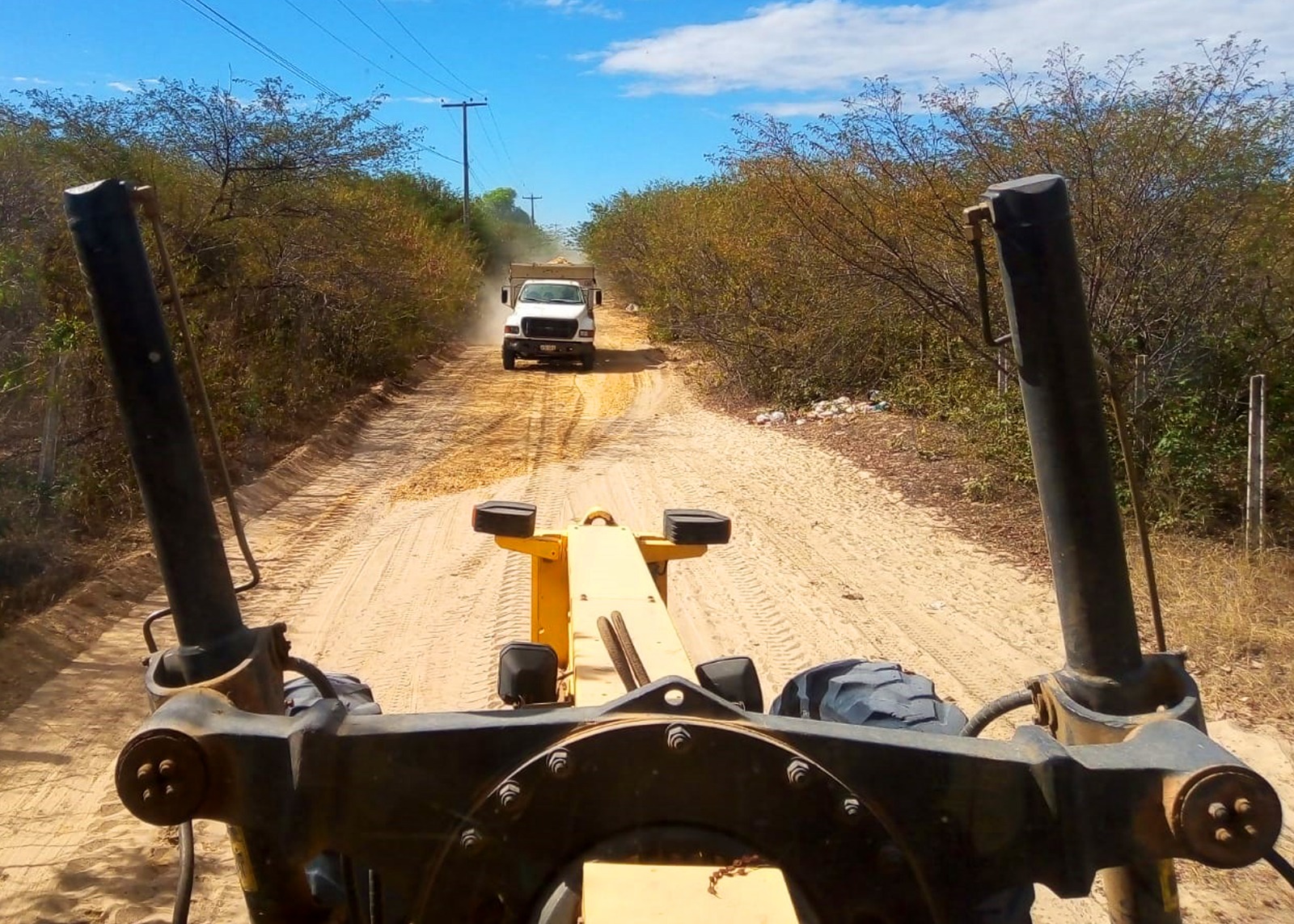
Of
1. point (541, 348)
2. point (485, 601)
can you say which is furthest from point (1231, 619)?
point (541, 348)

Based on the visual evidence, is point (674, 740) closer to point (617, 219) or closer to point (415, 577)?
point (415, 577)

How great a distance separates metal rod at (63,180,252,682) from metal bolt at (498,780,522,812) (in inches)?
16.2

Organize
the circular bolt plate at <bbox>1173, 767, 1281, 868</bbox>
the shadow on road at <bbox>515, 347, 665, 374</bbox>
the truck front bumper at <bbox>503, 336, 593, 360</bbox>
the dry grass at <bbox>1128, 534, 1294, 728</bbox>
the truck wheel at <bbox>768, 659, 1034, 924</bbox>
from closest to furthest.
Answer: the circular bolt plate at <bbox>1173, 767, 1281, 868</bbox> < the truck wheel at <bbox>768, 659, 1034, 924</bbox> < the dry grass at <bbox>1128, 534, 1294, 728</bbox> < the truck front bumper at <bbox>503, 336, 593, 360</bbox> < the shadow on road at <bbox>515, 347, 665, 374</bbox>

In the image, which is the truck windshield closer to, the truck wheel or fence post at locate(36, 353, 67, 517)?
fence post at locate(36, 353, 67, 517)

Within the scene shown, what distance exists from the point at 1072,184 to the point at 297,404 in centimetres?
927

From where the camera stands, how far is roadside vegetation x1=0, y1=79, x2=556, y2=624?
791cm

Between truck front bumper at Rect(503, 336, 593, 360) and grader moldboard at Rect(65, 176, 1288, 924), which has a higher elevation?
truck front bumper at Rect(503, 336, 593, 360)

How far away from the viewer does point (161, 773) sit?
116 centimetres

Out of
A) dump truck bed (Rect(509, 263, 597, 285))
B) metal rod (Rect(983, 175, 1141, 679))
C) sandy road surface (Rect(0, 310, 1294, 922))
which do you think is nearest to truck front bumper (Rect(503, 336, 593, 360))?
dump truck bed (Rect(509, 263, 597, 285))

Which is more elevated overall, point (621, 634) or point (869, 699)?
point (621, 634)

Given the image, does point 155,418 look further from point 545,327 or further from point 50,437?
point 545,327

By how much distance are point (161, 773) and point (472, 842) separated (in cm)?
33

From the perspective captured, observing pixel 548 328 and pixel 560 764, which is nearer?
pixel 560 764

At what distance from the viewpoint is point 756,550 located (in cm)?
861
